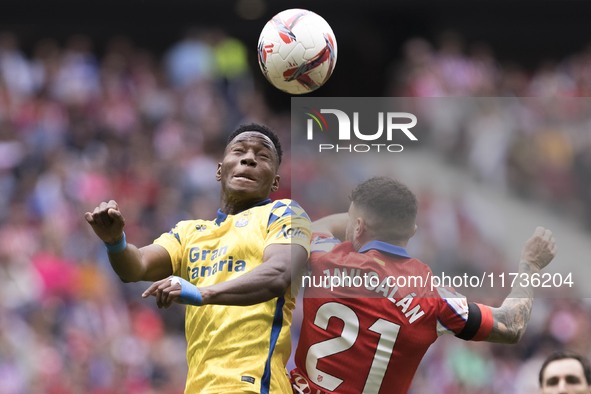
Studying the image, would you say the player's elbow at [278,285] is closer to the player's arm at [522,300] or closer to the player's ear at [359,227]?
the player's ear at [359,227]

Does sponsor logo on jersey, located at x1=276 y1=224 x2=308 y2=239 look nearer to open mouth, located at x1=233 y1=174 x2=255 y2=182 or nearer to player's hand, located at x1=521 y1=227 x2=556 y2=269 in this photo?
open mouth, located at x1=233 y1=174 x2=255 y2=182

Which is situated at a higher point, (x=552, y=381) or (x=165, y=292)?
(x=165, y=292)

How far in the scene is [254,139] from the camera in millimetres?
7895

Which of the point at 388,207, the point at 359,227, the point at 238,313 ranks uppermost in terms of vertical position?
the point at 388,207

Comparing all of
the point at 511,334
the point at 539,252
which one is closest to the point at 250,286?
the point at 511,334

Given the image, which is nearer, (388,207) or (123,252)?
(123,252)

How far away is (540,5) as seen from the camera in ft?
82.0

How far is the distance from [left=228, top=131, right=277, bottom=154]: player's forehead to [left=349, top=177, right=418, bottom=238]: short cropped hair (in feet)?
2.05

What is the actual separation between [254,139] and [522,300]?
1903 mm

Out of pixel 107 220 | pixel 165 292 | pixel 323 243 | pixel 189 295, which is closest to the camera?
pixel 165 292

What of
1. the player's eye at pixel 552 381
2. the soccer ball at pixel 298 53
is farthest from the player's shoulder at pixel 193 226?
the player's eye at pixel 552 381

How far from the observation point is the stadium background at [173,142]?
14.8 metres

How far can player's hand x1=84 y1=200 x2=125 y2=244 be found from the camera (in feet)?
23.4

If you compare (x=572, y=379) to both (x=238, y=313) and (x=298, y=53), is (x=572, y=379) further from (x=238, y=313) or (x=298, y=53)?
(x=298, y=53)
